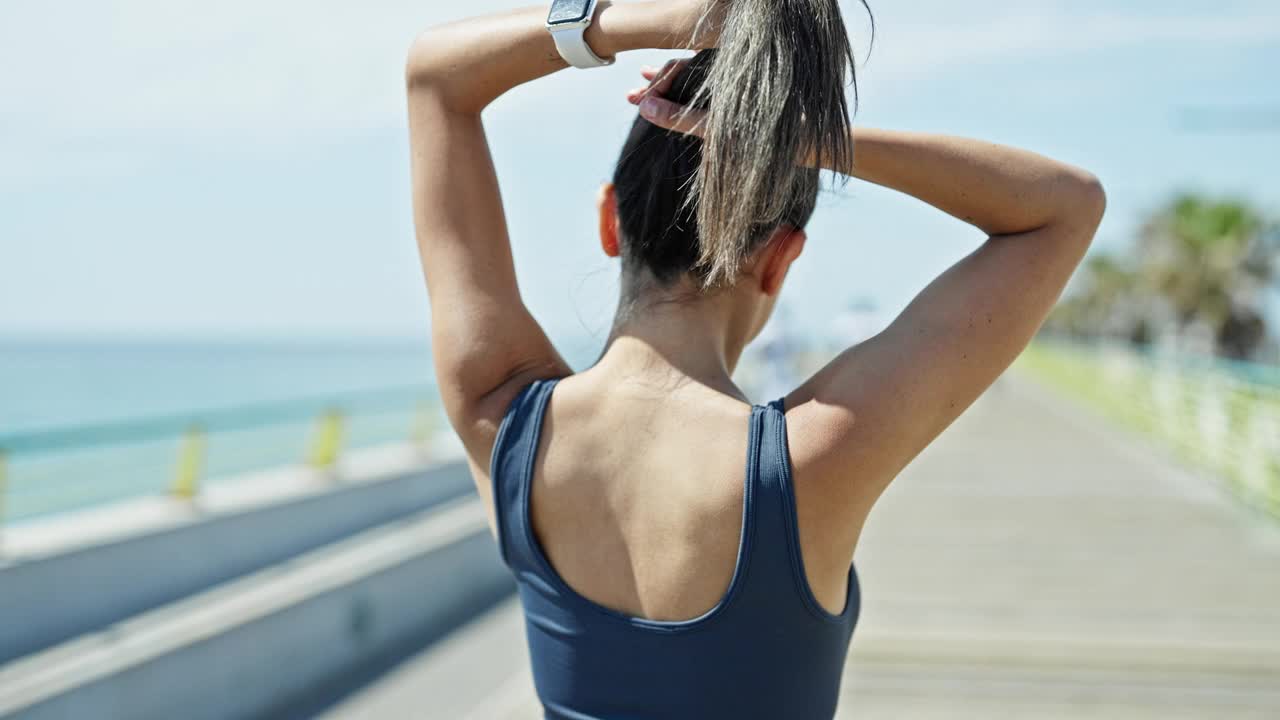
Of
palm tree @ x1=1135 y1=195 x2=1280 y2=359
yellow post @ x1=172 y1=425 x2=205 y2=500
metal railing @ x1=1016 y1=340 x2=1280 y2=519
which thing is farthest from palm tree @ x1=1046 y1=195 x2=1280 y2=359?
yellow post @ x1=172 y1=425 x2=205 y2=500

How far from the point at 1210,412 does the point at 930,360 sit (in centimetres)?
1366

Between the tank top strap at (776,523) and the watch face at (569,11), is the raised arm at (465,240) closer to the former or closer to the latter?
the watch face at (569,11)

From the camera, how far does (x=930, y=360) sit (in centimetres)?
115

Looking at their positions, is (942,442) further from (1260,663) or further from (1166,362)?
(1260,663)

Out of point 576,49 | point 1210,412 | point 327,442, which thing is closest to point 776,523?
point 576,49

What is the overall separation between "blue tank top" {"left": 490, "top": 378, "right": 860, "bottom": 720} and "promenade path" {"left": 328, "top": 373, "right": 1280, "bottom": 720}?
3.60m

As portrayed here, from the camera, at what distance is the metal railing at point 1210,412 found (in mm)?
10625

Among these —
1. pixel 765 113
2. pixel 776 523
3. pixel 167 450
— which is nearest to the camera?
pixel 765 113

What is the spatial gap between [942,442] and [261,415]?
1172cm

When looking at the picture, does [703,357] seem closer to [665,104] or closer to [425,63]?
[665,104]

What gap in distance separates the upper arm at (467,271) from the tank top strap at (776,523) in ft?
1.08

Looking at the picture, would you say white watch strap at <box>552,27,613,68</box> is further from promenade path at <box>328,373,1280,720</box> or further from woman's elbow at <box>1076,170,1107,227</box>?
promenade path at <box>328,373,1280,720</box>

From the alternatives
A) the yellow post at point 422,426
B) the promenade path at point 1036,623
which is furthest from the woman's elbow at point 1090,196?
the yellow post at point 422,426

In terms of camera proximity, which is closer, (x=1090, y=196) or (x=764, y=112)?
(x=764, y=112)
